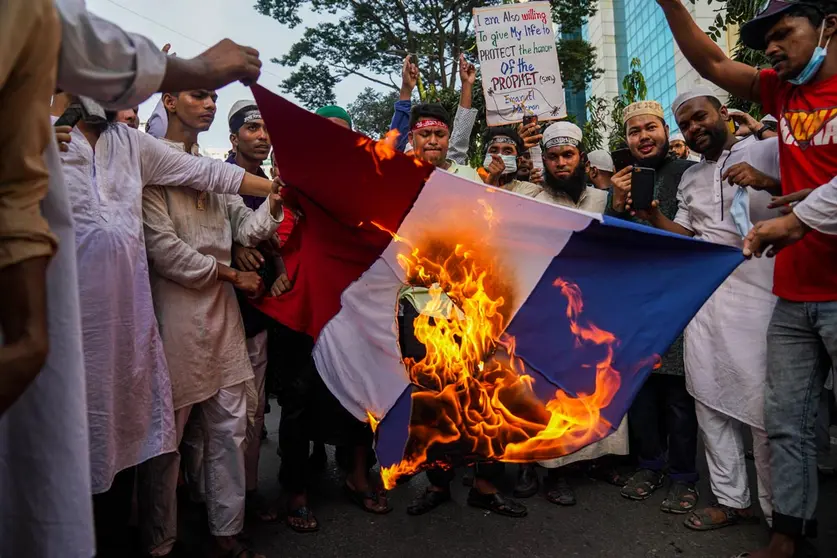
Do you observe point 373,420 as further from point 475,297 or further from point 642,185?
point 642,185

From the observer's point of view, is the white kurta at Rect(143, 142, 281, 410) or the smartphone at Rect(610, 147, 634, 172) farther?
the smartphone at Rect(610, 147, 634, 172)

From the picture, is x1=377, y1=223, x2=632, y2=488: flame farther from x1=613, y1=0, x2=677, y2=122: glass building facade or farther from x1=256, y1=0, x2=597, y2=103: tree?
x1=613, y1=0, x2=677, y2=122: glass building facade

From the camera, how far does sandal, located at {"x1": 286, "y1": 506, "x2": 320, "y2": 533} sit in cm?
359

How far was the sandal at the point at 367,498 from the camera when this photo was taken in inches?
→ 150

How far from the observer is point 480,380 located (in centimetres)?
298

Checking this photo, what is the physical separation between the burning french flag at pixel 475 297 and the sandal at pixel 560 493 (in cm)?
118

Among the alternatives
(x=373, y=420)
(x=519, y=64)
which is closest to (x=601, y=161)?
(x=519, y=64)

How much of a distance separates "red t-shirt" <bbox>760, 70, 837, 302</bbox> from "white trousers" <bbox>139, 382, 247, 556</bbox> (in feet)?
8.94

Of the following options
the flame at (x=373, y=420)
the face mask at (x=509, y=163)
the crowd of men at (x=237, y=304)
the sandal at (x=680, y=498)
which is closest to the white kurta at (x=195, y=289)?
the crowd of men at (x=237, y=304)

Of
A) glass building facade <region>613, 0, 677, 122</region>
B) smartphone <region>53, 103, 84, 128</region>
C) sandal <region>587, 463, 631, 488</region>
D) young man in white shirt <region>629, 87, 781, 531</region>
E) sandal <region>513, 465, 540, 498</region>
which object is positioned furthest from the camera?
glass building facade <region>613, 0, 677, 122</region>

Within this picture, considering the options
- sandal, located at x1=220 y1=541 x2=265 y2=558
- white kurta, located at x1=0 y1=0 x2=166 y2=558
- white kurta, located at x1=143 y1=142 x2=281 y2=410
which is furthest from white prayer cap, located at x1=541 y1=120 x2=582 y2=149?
white kurta, located at x1=0 y1=0 x2=166 y2=558

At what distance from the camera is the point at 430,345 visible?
312 cm

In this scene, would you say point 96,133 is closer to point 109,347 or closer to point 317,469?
point 109,347

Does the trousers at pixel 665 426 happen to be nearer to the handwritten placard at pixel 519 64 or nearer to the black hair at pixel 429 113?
the black hair at pixel 429 113
